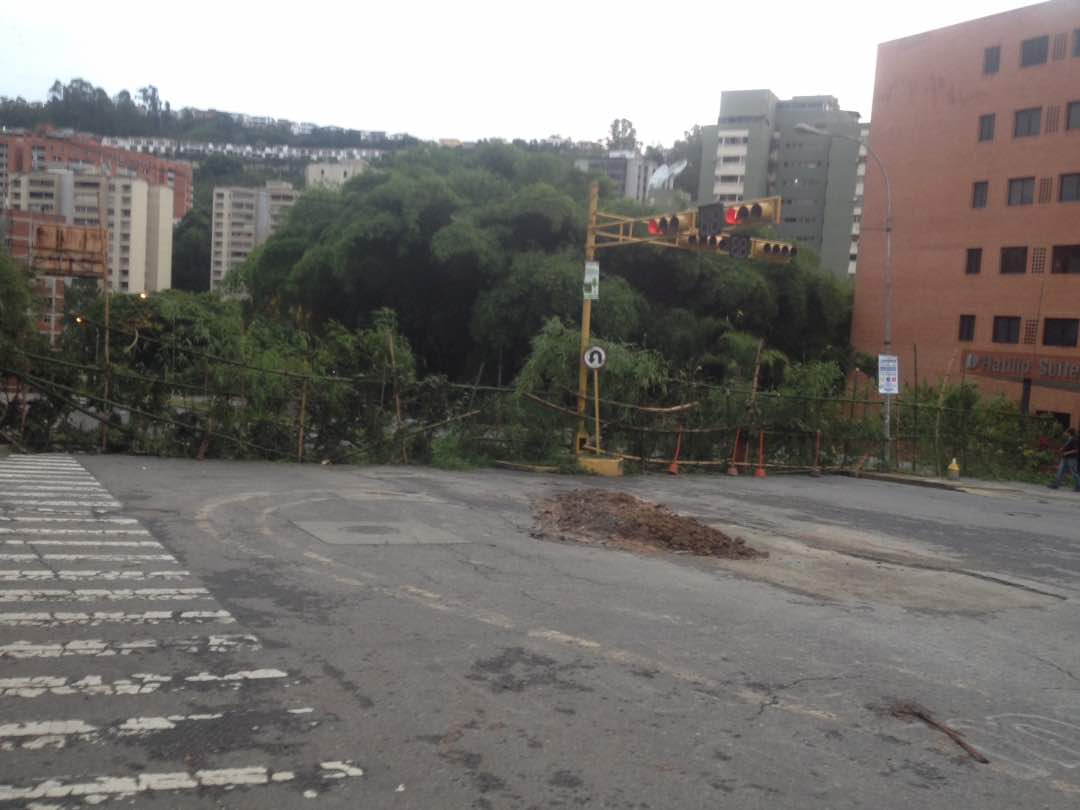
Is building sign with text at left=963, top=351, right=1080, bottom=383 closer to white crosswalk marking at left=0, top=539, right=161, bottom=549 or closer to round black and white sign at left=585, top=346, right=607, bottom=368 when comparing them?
round black and white sign at left=585, top=346, right=607, bottom=368

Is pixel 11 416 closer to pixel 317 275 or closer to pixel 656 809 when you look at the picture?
pixel 656 809

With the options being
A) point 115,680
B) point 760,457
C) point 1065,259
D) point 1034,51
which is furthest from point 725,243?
point 1034,51

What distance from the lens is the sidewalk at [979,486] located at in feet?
82.4

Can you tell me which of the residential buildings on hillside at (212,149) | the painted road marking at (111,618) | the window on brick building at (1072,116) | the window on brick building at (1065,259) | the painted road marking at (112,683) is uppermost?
the residential buildings on hillside at (212,149)

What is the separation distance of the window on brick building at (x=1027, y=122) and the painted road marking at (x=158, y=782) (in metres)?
45.0

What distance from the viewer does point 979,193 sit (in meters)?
43.6

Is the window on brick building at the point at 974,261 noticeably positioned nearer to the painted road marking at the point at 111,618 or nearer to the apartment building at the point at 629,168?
the painted road marking at the point at 111,618

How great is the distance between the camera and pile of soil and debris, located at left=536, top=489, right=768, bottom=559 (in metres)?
12.6

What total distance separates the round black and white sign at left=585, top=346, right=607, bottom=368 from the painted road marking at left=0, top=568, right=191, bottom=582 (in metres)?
13.3

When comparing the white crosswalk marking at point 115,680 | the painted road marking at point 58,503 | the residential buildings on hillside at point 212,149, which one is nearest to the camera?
the white crosswalk marking at point 115,680

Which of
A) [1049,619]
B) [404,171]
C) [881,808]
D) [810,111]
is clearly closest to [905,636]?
[1049,619]

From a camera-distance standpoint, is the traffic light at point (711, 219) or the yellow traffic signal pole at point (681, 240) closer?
the yellow traffic signal pole at point (681, 240)

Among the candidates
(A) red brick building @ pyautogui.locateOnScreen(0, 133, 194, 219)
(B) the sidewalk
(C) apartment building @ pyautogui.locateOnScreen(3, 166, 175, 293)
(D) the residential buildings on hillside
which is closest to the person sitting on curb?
(B) the sidewalk

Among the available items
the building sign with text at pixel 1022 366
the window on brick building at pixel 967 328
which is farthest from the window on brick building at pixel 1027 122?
the building sign with text at pixel 1022 366
